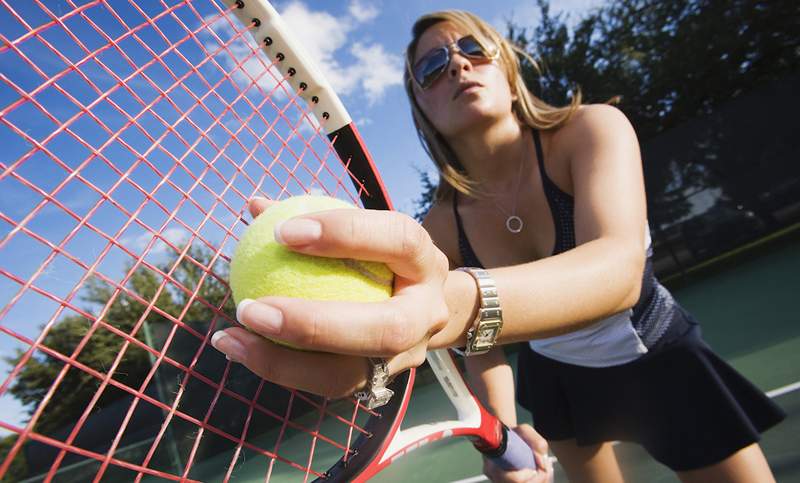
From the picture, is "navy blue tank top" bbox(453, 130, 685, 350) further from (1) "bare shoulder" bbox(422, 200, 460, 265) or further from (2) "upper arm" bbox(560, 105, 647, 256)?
(1) "bare shoulder" bbox(422, 200, 460, 265)

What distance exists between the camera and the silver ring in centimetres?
57

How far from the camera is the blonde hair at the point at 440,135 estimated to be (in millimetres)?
1257

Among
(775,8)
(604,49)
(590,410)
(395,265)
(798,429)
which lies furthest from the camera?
(604,49)

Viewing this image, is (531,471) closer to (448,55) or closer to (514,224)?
(514,224)

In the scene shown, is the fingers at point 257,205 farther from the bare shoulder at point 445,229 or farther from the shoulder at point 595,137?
the bare shoulder at point 445,229

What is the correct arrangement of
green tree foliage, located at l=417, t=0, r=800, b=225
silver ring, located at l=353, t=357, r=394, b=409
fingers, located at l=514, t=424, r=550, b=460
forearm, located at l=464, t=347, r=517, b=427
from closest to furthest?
silver ring, located at l=353, t=357, r=394, b=409, fingers, located at l=514, t=424, r=550, b=460, forearm, located at l=464, t=347, r=517, b=427, green tree foliage, located at l=417, t=0, r=800, b=225

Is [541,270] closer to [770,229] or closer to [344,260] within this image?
[344,260]

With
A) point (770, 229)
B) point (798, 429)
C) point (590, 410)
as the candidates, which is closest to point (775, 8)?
point (770, 229)

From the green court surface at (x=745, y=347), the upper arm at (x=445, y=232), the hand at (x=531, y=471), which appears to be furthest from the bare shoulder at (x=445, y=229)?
the green court surface at (x=745, y=347)

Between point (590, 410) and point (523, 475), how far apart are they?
10.4 inches

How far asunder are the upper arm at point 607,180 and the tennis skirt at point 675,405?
0.45 meters

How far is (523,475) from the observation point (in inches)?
45.1

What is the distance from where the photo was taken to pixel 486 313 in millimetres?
636

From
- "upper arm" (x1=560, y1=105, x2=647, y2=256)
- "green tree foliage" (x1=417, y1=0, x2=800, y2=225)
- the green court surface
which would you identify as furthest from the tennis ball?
"green tree foliage" (x1=417, y1=0, x2=800, y2=225)
